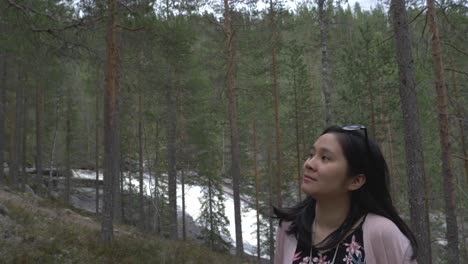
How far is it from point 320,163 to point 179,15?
34.8ft

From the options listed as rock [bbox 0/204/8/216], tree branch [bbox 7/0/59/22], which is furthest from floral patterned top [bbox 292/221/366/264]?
rock [bbox 0/204/8/216]

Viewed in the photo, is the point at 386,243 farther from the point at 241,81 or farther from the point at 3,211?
the point at 241,81

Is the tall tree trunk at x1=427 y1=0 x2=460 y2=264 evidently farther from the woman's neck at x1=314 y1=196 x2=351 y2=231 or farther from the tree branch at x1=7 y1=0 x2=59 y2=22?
the woman's neck at x1=314 y1=196 x2=351 y2=231

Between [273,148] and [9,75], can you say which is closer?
[9,75]

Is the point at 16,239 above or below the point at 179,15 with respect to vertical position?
below

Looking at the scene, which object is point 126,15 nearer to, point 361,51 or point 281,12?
point 281,12

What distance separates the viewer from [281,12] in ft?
57.7

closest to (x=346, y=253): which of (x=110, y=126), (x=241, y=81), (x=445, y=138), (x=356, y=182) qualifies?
(x=356, y=182)

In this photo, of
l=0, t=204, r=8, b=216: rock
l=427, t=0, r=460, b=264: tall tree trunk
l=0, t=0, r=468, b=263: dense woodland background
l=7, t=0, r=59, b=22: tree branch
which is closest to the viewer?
l=7, t=0, r=59, b=22: tree branch

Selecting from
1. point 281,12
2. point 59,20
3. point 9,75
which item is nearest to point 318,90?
point 281,12

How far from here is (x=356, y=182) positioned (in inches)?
74.4

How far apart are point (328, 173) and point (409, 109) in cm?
595

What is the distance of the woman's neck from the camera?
6.15ft

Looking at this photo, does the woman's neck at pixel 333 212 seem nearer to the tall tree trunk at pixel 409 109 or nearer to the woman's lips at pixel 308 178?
the woman's lips at pixel 308 178
